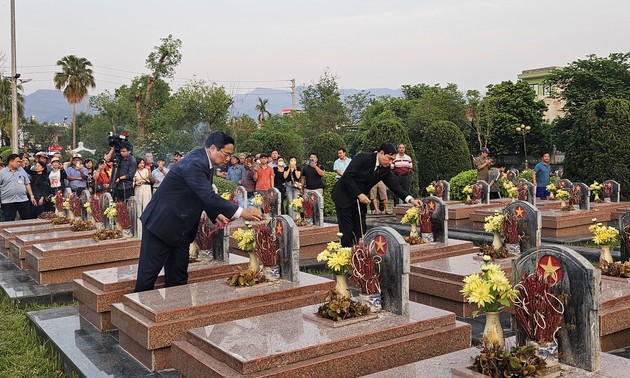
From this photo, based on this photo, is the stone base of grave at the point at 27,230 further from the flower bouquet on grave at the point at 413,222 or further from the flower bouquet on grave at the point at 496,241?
the flower bouquet on grave at the point at 496,241

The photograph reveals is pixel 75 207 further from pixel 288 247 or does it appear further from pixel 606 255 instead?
pixel 606 255

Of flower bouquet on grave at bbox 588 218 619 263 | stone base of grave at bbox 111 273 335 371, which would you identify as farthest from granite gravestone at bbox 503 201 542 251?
stone base of grave at bbox 111 273 335 371

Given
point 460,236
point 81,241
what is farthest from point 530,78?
point 81,241

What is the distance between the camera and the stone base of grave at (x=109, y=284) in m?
6.36

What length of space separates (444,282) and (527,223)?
5.36 feet

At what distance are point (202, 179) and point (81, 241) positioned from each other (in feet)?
14.5

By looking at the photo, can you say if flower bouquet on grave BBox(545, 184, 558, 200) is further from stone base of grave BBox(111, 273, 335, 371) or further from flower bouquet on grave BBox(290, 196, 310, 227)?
stone base of grave BBox(111, 273, 335, 371)

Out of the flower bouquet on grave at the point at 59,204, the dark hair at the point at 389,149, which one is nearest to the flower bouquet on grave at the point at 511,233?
the dark hair at the point at 389,149

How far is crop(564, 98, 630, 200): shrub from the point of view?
1717 centimetres

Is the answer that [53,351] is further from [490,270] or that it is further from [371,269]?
[490,270]

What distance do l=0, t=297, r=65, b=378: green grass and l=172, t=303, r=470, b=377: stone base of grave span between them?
1781mm

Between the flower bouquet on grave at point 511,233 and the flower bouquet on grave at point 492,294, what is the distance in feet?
12.7

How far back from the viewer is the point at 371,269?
5.22 metres

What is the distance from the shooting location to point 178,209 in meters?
6.15
